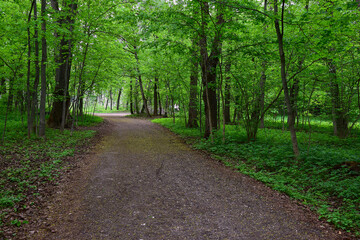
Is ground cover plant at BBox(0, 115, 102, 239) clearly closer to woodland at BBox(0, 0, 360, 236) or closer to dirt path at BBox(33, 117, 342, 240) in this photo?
woodland at BBox(0, 0, 360, 236)

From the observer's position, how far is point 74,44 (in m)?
11.0

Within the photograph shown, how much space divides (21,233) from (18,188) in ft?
5.51

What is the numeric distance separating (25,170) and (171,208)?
415 cm

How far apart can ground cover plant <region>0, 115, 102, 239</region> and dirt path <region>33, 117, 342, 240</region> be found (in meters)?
0.44

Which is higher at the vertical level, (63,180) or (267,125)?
(267,125)

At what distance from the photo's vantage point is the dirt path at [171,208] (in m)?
3.16

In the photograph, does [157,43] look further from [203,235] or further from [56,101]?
[56,101]

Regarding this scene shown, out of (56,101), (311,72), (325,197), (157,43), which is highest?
(157,43)

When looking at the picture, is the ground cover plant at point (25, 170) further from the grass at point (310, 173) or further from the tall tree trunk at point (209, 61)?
the tall tree trunk at point (209, 61)

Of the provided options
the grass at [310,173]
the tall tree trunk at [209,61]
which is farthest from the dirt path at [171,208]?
the tall tree trunk at [209,61]

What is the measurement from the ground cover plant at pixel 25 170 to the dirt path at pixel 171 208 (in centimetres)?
44

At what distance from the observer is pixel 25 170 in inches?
216

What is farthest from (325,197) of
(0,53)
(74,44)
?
(74,44)

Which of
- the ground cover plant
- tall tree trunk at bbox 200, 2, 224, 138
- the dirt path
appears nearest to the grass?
the dirt path
